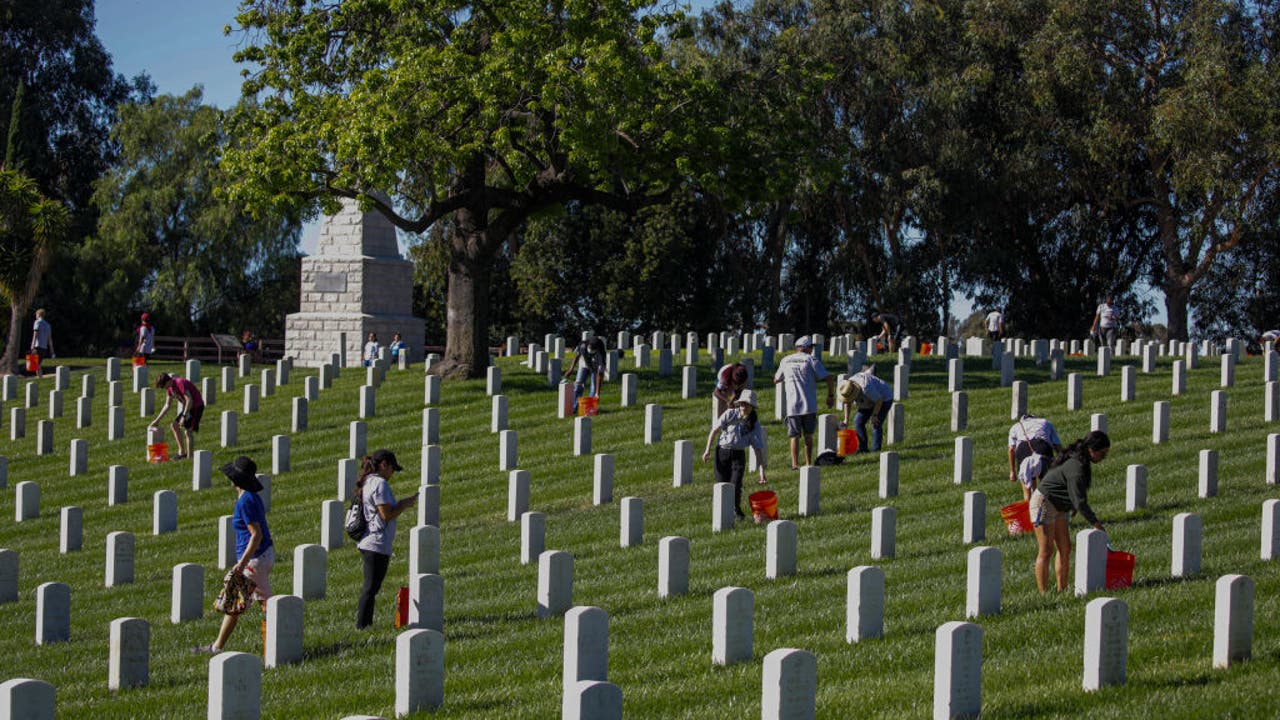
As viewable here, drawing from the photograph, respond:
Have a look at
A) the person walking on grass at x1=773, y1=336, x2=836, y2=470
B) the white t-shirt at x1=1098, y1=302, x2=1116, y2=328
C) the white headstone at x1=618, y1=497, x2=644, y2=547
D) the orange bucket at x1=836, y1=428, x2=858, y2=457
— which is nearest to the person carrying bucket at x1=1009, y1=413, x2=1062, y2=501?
the person walking on grass at x1=773, y1=336, x2=836, y2=470

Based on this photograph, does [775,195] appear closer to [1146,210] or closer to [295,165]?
[295,165]

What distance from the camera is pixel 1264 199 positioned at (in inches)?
1674

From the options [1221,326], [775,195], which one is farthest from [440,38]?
[1221,326]

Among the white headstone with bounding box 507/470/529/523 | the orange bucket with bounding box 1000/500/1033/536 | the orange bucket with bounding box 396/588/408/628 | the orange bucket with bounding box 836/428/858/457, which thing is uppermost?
the orange bucket with bounding box 836/428/858/457

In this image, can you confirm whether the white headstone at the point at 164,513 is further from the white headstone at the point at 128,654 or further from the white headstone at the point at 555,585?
the white headstone at the point at 128,654

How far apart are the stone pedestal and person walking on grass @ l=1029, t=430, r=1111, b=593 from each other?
25.3 m

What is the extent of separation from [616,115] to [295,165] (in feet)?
18.0

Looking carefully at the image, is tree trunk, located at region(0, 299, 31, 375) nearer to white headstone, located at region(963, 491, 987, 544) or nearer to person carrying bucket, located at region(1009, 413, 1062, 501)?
person carrying bucket, located at region(1009, 413, 1062, 501)

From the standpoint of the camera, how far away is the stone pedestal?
36.1 metres

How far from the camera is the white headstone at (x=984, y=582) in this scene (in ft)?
34.9

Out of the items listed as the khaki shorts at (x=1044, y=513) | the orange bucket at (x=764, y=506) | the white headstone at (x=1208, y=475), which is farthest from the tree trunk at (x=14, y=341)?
the khaki shorts at (x=1044, y=513)

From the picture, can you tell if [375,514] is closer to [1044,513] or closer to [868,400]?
[1044,513]

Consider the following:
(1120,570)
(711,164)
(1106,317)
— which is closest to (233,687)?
(1120,570)

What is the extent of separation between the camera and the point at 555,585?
11.9 meters
